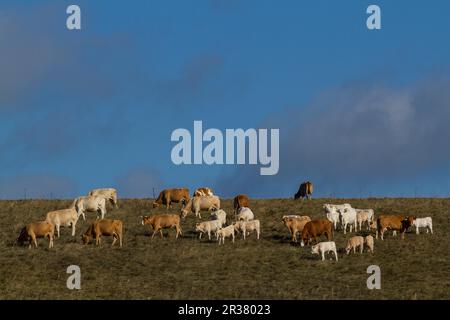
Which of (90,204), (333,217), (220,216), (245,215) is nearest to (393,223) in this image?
(333,217)

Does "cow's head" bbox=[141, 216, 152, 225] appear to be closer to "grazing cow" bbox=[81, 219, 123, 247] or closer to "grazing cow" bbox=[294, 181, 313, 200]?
"grazing cow" bbox=[81, 219, 123, 247]

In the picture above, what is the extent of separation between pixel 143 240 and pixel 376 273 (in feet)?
43.5

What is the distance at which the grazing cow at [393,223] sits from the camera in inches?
2125

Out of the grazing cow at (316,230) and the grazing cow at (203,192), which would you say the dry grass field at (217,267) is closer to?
the grazing cow at (316,230)

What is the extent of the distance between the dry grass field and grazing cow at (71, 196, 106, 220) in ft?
5.41

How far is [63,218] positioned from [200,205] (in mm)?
8685

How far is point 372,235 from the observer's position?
54.6 metres

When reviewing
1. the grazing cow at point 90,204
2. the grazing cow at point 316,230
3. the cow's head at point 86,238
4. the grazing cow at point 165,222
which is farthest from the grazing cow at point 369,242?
the grazing cow at point 90,204

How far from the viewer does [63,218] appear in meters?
55.5

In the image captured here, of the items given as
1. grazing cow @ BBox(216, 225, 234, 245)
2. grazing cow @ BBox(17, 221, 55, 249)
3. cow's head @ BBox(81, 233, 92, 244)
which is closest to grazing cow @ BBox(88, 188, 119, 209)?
grazing cow @ BBox(17, 221, 55, 249)

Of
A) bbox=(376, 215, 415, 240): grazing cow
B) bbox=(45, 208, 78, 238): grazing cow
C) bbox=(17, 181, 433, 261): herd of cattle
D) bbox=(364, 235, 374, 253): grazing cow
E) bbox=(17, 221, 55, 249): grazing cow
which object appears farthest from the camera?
bbox=(45, 208, 78, 238): grazing cow

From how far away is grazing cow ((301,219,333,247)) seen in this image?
5253 cm
